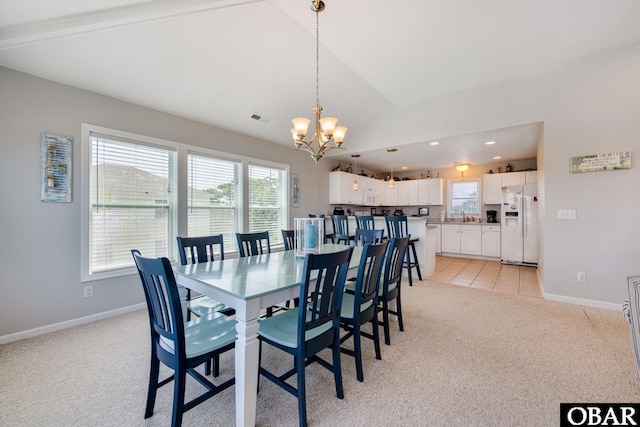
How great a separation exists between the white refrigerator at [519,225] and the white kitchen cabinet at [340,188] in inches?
130

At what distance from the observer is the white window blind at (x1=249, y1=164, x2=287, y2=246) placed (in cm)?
452

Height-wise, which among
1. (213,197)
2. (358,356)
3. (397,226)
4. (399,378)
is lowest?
(399,378)

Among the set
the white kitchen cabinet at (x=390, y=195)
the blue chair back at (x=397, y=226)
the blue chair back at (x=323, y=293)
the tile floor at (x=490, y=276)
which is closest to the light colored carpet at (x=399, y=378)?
the blue chair back at (x=323, y=293)

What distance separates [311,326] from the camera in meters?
1.45

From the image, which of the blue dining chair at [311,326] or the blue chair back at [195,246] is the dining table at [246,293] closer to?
the blue dining chair at [311,326]

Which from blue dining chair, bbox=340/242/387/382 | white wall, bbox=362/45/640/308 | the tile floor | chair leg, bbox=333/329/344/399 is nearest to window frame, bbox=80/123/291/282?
blue dining chair, bbox=340/242/387/382

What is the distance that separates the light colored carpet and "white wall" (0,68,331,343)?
0.29m

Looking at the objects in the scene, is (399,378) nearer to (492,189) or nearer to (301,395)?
(301,395)

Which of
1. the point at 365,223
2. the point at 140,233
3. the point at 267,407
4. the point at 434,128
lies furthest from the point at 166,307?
the point at 434,128

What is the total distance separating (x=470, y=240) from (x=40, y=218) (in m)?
7.48

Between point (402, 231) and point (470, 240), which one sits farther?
point (470, 240)

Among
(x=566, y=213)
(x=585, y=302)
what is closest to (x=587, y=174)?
(x=566, y=213)

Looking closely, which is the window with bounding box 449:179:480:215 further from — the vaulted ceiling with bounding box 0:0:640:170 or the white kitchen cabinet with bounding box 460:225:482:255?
the vaulted ceiling with bounding box 0:0:640:170

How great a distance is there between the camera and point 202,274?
177 centimetres
